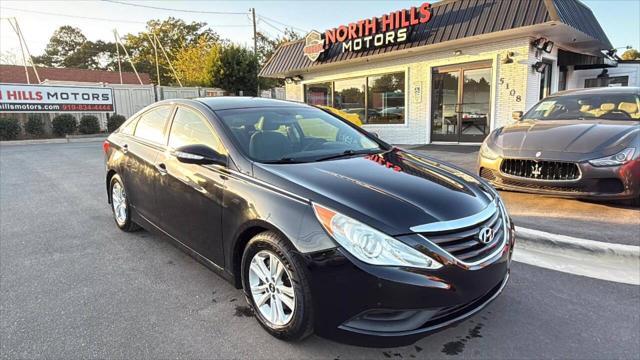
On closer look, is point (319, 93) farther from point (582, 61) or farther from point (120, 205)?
point (120, 205)

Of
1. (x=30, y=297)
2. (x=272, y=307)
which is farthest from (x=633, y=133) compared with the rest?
(x=30, y=297)

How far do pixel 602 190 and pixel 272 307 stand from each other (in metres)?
4.01

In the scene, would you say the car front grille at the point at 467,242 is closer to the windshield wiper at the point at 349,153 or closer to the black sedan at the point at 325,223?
the black sedan at the point at 325,223

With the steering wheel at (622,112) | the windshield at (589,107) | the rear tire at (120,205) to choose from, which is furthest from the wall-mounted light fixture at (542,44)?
the rear tire at (120,205)

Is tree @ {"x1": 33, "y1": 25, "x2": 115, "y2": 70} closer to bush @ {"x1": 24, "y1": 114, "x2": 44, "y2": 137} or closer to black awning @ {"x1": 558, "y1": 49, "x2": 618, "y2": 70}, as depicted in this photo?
bush @ {"x1": 24, "y1": 114, "x2": 44, "y2": 137}

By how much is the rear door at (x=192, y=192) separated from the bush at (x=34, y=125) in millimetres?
16669

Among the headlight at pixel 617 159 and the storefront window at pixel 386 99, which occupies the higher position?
the storefront window at pixel 386 99

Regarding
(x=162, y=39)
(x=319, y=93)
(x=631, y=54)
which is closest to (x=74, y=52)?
(x=162, y=39)

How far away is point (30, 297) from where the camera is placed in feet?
9.87

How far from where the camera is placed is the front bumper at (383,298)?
1957mm

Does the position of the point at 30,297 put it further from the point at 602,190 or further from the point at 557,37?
the point at 557,37

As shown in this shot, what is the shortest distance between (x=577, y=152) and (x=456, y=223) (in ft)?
10.5

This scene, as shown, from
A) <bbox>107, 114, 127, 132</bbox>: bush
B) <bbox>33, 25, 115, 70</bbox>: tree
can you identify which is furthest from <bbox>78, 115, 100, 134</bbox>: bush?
<bbox>33, 25, 115, 70</bbox>: tree

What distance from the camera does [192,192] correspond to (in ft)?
9.87
